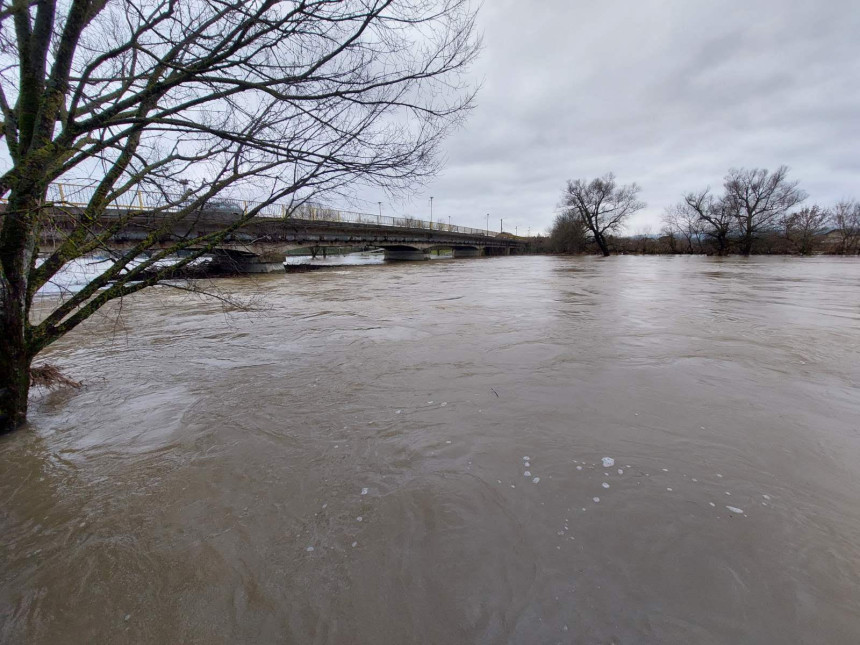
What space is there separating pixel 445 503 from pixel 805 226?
62.6m

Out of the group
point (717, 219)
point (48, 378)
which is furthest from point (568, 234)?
point (48, 378)

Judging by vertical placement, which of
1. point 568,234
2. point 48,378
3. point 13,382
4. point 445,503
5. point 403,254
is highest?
point 568,234

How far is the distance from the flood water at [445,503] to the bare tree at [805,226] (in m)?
54.7

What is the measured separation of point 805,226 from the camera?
142 ft

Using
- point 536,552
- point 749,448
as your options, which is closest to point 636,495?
point 536,552

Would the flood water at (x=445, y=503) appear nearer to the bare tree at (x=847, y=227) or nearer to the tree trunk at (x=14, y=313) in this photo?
the tree trunk at (x=14, y=313)

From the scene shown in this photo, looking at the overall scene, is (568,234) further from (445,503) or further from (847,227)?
(445,503)

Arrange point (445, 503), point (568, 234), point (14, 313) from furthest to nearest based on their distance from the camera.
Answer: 1. point (568, 234)
2. point (14, 313)
3. point (445, 503)

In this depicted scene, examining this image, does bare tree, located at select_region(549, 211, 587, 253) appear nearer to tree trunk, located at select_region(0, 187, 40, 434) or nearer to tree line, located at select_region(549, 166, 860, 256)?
tree line, located at select_region(549, 166, 860, 256)

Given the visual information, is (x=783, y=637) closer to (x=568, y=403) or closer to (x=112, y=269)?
(x=568, y=403)

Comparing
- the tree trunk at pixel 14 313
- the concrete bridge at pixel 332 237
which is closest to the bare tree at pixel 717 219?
the concrete bridge at pixel 332 237

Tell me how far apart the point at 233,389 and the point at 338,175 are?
288 centimetres

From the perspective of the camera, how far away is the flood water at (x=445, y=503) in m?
1.62

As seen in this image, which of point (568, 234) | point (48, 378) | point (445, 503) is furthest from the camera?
point (568, 234)
